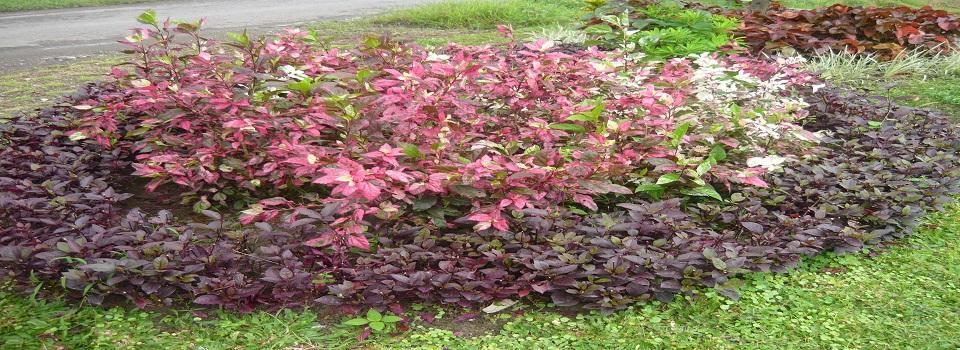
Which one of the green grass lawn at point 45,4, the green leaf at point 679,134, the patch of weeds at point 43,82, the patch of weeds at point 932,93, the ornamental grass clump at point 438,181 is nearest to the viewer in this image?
the ornamental grass clump at point 438,181

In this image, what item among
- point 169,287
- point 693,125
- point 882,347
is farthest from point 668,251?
point 169,287

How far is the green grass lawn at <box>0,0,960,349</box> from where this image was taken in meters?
2.50

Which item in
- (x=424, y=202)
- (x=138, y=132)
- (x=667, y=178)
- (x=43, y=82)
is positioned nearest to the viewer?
(x=424, y=202)

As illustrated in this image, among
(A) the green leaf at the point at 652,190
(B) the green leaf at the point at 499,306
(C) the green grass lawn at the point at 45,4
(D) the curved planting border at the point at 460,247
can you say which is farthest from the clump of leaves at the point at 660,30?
(C) the green grass lawn at the point at 45,4

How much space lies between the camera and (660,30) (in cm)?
575

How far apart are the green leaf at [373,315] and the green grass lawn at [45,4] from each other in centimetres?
1065

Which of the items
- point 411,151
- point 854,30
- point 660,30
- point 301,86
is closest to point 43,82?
point 301,86

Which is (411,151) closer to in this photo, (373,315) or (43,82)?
(373,315)

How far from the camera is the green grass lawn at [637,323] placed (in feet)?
8.19

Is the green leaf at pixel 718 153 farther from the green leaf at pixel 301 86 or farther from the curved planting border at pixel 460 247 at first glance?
the green leaf at pixel 301 86

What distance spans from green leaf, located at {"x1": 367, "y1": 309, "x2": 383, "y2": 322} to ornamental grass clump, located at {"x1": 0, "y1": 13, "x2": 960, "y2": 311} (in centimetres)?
4

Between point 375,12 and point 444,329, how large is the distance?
8.78 m

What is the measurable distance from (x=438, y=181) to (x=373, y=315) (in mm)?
595

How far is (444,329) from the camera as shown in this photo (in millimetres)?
2605
